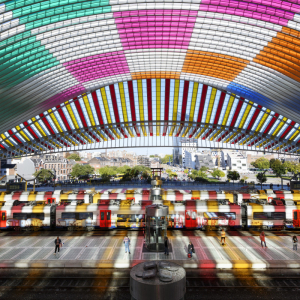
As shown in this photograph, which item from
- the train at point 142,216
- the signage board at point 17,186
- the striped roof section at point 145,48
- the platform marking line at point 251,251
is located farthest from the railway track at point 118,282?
the signage board at point 17,186

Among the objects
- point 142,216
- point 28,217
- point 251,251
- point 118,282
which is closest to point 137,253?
point 118,282

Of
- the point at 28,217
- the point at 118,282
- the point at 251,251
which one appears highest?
the point at 28,217

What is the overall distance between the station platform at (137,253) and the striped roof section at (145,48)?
16.3 metres

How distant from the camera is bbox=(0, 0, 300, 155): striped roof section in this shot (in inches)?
881

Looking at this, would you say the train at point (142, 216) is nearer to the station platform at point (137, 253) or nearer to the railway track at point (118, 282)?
the station platform at point (137, 253)

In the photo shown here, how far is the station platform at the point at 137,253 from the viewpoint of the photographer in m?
15.2

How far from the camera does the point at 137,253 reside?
1716 cm

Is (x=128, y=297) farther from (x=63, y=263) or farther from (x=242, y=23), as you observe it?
(x=242, y=23)

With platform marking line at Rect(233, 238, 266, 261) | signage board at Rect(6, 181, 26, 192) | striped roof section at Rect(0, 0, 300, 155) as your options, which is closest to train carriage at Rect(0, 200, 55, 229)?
striped roof section at Rect(0, 0, 300, 155)

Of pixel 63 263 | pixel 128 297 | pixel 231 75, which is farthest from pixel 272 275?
pixel 231 75

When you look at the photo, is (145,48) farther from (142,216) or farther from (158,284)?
(158,284)

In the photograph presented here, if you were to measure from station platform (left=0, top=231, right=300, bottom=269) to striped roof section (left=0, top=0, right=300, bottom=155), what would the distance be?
16.3 m

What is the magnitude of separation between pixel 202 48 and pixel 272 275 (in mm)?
27229

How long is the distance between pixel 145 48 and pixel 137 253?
25750 millimetres
